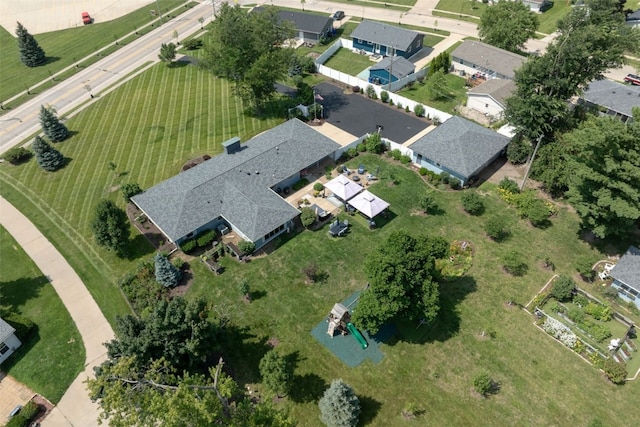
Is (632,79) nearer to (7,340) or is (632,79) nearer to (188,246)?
(188,246)

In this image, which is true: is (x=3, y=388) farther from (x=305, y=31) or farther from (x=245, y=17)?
(x=305, y=31)

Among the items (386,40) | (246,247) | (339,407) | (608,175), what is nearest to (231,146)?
(246,247)

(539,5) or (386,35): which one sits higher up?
(386,35)

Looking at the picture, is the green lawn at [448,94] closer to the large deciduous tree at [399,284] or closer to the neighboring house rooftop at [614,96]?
the neighboring house rooftop at [614,96]

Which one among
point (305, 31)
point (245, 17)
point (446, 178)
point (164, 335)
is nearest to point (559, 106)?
point (446, 178)

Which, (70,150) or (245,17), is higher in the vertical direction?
(245,17)

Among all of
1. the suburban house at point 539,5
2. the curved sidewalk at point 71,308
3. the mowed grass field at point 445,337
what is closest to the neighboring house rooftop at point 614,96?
the mowed grass field at point 445,337
